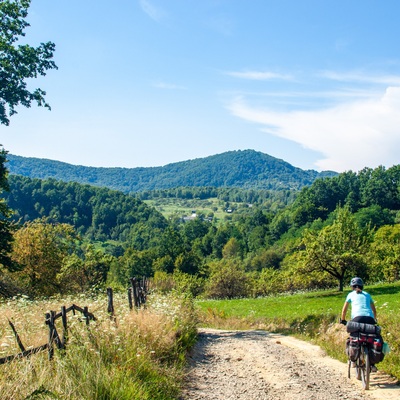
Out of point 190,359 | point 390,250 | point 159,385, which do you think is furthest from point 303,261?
point 159,385

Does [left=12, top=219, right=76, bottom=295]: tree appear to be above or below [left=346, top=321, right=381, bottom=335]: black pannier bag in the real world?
below

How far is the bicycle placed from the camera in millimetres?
8141

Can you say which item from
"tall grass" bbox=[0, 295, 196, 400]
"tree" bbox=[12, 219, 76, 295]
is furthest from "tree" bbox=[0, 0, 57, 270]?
"tree" bbox=[12, 219, 76, 295]

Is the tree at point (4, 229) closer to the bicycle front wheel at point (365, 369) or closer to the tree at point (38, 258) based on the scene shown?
the tree at point (38, 258)

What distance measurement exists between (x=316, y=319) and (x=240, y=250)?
124 meters

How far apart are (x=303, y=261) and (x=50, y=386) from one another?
110ft

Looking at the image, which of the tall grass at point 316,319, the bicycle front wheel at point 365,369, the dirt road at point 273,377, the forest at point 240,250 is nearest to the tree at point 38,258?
the forest at point 240,250

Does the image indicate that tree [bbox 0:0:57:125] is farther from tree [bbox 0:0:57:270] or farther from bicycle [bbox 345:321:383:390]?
bicycle [bbox 345:321:383:390]

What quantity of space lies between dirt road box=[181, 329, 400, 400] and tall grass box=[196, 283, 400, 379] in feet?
2.14

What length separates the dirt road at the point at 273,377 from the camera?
7.84 metres

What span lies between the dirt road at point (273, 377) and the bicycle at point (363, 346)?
0.91 ft

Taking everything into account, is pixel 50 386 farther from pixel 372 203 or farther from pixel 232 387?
pixel 372 203

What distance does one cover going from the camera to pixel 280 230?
5541 inches

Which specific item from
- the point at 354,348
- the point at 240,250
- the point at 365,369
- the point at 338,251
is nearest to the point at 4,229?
the point at 354,348
